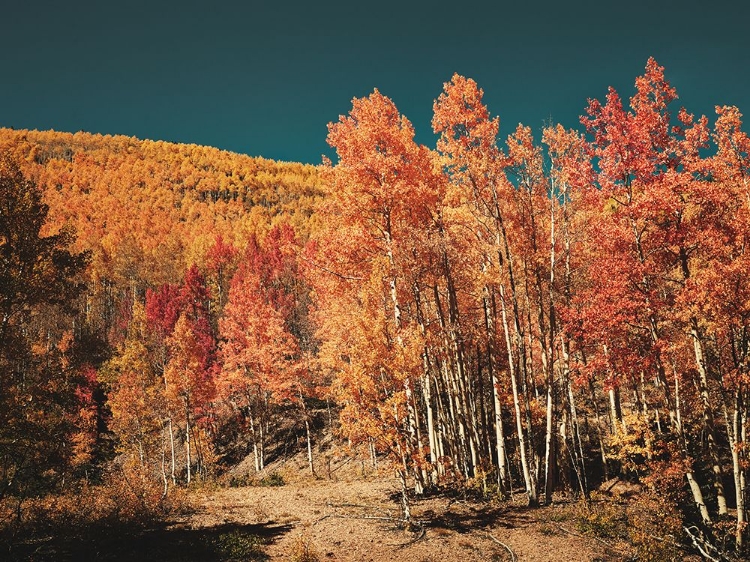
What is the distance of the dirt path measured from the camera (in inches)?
415

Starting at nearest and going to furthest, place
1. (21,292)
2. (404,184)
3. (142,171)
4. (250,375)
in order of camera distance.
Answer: (21,292), (404,184), (250,375), (142,171)

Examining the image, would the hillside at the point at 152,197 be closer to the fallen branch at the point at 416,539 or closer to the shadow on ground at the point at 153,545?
the shadow on ground at the point at 153,545

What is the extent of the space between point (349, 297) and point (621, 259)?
9.24m

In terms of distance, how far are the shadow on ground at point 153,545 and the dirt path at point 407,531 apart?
45 cm

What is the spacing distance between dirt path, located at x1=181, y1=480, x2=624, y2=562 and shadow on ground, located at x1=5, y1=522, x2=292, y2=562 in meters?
0.45

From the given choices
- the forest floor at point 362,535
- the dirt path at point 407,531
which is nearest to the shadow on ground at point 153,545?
the forest floor at point 362,535

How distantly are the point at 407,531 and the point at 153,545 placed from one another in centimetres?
684

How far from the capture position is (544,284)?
17312mm

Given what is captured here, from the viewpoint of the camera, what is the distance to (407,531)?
38.8 feet

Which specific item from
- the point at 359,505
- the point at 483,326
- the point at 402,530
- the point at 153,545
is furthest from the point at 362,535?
the point at 483,326

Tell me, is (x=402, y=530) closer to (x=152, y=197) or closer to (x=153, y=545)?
(x=153, y=545)

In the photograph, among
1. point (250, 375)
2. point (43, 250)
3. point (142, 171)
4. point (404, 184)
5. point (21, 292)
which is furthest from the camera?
point (142, 171)

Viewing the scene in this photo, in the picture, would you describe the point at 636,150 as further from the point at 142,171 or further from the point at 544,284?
the point at 142,171

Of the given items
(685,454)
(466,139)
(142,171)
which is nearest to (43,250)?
(466,139)
